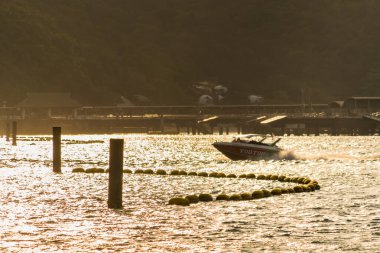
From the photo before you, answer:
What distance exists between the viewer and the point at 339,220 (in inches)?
1481

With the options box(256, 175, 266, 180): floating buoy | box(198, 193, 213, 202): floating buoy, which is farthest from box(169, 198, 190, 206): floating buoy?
box(256, 175, 266, 180): floating buoy

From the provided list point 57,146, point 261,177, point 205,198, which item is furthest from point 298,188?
point 57,146

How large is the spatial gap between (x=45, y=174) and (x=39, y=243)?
3335 centimetres

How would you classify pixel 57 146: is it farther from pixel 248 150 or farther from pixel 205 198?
pixel 248 150

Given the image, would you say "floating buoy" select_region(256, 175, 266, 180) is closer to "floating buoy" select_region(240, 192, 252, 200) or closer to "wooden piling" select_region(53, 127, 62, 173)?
"wooden piling" select_region(53, 127, 62, 173)

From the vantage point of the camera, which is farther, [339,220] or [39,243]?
[339,220]

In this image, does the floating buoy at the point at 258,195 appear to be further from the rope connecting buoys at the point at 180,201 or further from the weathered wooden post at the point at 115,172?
the weathered wooden post at the point at 115,172

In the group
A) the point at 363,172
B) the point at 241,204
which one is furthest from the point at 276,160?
the point at 241,204

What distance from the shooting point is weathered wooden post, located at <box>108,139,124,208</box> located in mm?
40000

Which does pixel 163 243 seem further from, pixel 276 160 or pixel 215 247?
pixel 276 160

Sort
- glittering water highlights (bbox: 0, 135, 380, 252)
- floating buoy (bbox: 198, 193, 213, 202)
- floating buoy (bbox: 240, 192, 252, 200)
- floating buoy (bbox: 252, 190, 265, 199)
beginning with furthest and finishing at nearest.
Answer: floating buoy (bbox: 252, 190, 265, 199) < floating buoy (bbox: 240, 192, 252, 200) < floating buoy (bbox: 198, 193, 213, 202) < glittering water highlights (bbox: 0, 135, 380, 252)

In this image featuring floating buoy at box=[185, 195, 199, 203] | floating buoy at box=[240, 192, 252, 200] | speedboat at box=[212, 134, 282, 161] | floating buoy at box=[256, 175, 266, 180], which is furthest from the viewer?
speedboat at box=[212, 134, 282, 161]

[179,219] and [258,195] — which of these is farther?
[258,195]

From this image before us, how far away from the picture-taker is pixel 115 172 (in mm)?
40406
